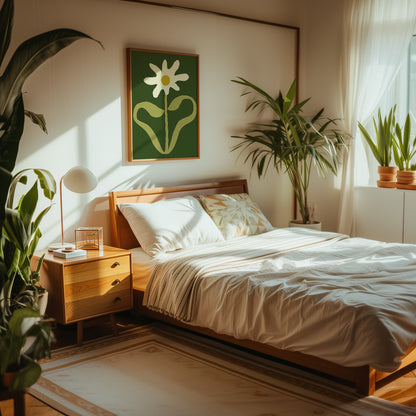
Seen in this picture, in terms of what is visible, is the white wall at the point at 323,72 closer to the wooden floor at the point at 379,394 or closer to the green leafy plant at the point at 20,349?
the wooden floor at the point at 379,394

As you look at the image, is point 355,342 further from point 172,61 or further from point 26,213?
point 172,61

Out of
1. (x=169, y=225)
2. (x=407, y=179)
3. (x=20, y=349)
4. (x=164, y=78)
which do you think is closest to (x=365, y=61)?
(x=407, y=179)

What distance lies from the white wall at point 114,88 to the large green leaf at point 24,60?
3.69ft

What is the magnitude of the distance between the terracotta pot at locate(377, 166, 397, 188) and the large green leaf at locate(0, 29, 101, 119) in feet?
10.5

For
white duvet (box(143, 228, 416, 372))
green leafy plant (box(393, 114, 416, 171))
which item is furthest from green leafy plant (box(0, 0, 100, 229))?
green leafy plant (box(393, 114, 416, 171))

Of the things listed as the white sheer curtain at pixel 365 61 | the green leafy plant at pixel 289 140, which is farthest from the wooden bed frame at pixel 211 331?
the white sheer curtain at pixel 365 61

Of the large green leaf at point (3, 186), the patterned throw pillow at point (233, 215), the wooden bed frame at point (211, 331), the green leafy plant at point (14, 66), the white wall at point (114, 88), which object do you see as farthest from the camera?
the patterned throw pillow at point (233, 215)

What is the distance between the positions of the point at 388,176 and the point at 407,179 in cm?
20

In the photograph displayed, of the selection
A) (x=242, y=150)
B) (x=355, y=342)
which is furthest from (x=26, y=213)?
(x=242, y=150)

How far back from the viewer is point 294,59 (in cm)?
557

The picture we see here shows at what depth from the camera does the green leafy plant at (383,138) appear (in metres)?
4.99

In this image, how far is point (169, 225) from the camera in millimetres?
4129

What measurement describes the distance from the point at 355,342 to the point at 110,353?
1485 mm

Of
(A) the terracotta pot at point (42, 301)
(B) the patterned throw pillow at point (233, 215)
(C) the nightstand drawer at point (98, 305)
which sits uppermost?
(B) the patterned throw pillow at point (233, 215)
